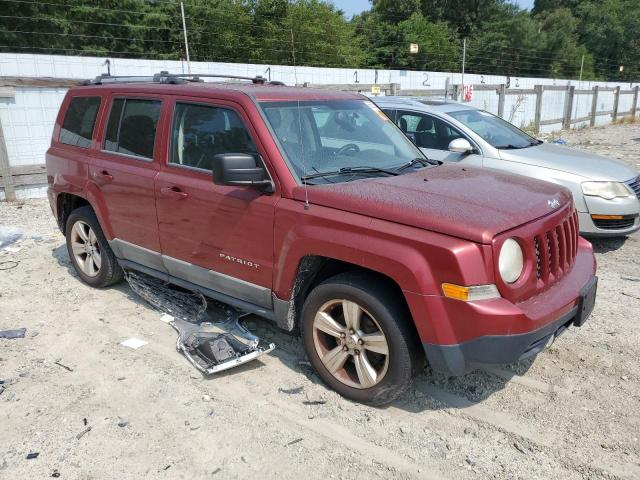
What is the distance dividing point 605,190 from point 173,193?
4878 millimetres

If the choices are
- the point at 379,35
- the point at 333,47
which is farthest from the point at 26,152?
the point at 379,35

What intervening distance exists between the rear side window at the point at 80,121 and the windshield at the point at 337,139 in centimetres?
213

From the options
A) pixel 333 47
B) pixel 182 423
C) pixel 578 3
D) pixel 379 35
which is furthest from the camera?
pixel 578 3

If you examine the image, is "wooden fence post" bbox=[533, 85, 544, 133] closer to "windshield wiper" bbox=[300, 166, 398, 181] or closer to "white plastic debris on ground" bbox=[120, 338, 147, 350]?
"windshield wiper" bbox=[300, 166, 398, 181]

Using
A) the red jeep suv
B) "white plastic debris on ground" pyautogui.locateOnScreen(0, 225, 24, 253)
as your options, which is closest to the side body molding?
the red jeep suv

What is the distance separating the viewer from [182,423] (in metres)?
3.32

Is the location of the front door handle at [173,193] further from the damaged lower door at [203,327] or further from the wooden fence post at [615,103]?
the wooden fence post at [615,103]

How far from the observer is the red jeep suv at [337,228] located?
9.65ft

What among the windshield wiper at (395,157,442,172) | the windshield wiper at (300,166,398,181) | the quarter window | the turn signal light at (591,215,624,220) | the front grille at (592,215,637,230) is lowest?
the front grille at (592,215,637,230)

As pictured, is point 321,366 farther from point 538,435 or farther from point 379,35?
point 379,35

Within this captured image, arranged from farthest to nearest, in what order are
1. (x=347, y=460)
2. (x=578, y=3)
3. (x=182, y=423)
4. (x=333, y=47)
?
(x=578, y=3)
(x=333, y=47)
(x=182, y=423)
(x=347, y=460)

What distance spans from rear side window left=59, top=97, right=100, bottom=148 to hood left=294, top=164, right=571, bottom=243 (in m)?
2.64

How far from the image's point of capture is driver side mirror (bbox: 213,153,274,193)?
339cm

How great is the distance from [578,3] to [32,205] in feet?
287
